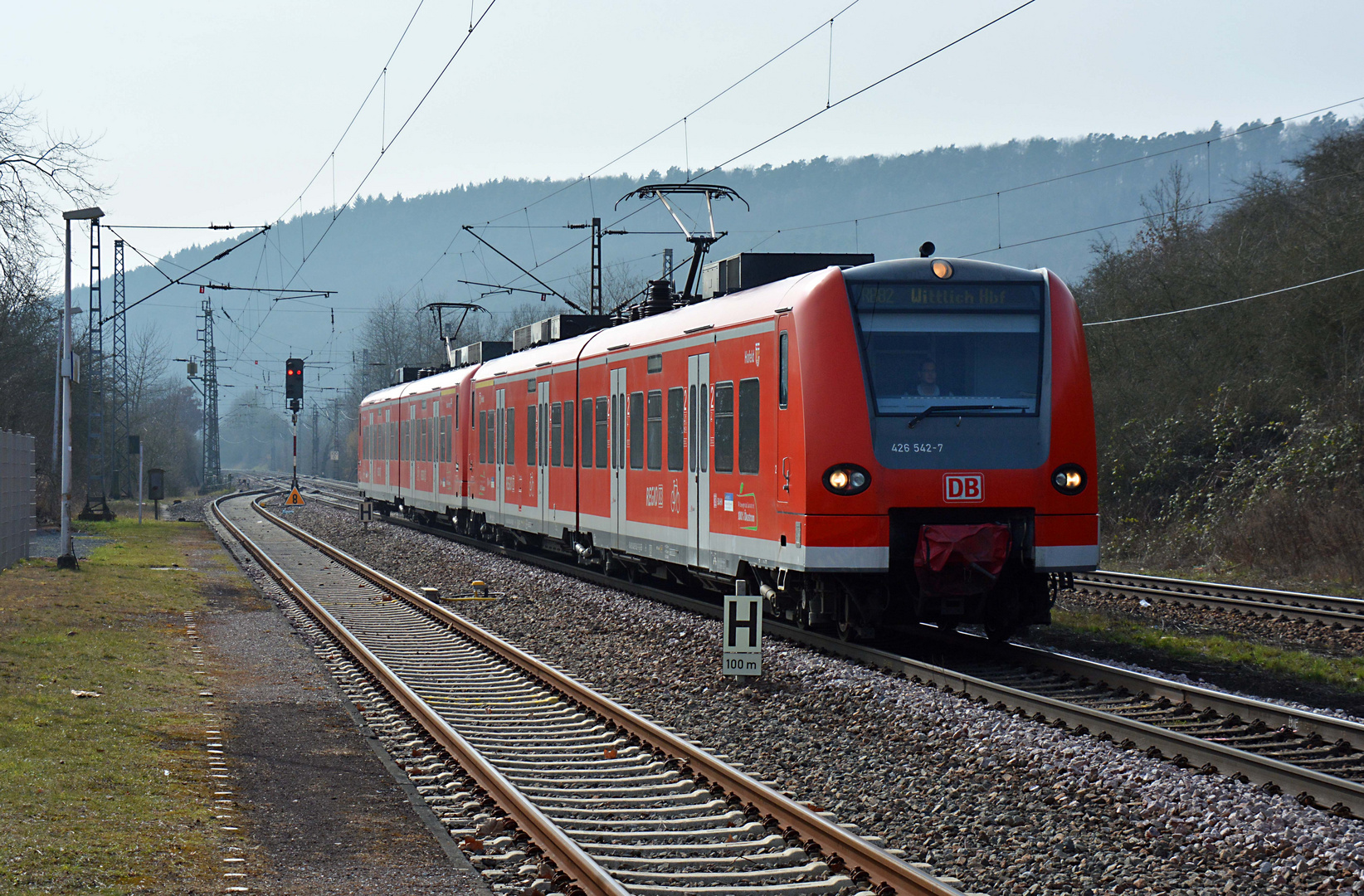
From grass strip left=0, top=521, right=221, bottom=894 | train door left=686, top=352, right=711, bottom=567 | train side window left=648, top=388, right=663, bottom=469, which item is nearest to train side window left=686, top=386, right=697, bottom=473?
train door left=686, top=352, right=711, bottom=567

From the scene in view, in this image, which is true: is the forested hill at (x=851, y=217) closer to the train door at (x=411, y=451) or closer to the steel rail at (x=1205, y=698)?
the train door at (x=411, y=451)

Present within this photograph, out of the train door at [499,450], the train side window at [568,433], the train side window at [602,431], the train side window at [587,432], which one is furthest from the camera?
the train door at [499,450]

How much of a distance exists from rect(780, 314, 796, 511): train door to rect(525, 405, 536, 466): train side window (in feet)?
34.1

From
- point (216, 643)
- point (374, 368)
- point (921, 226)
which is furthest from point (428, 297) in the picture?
point (216, 643)

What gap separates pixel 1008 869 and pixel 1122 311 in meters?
24.7

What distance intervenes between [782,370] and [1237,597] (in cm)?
778

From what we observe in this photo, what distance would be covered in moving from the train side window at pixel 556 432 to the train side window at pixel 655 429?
4542 millimetres

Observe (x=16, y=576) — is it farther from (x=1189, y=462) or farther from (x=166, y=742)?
(x=1189, y=462)

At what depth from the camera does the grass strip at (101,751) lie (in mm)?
5855

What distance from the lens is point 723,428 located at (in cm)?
1327

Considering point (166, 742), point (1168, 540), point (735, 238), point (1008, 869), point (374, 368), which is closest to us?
point (1008, 869)

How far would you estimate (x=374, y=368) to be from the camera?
3383 inches

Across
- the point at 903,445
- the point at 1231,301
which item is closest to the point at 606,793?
the point at 903,445

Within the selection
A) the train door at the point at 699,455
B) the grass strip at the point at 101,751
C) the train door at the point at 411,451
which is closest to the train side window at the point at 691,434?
the train door at the point at 699,455
